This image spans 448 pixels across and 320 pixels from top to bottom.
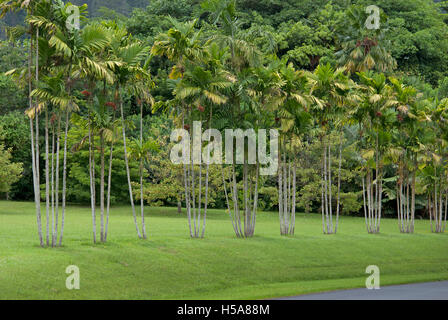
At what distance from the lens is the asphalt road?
2145cm

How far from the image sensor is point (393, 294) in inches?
882

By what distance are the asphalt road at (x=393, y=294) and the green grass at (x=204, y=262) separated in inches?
30.5

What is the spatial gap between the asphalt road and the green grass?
2.54 feet

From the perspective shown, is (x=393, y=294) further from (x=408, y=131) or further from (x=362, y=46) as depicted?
(x=362, y=46)

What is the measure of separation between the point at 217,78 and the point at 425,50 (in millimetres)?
41887

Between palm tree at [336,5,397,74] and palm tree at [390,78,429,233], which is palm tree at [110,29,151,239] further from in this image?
palm tree at [336,5,397,74]

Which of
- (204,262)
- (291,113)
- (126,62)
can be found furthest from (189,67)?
(204,262)

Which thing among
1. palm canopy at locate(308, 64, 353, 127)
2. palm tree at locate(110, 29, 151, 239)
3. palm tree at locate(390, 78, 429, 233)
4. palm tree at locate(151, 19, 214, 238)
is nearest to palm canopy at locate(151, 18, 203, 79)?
palm tree at locate(151, 19, 214, 238)

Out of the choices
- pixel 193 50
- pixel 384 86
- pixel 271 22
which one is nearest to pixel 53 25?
pixel 193 50

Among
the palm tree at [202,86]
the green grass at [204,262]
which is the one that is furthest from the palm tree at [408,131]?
the palm tree at [202,86]

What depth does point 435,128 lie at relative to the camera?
3891cm

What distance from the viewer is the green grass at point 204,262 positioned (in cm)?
1959

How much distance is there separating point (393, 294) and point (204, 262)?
705 centimetres

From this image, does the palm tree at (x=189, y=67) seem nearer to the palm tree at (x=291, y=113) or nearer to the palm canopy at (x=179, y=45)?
the palm canopy at (x=179, y=45)
